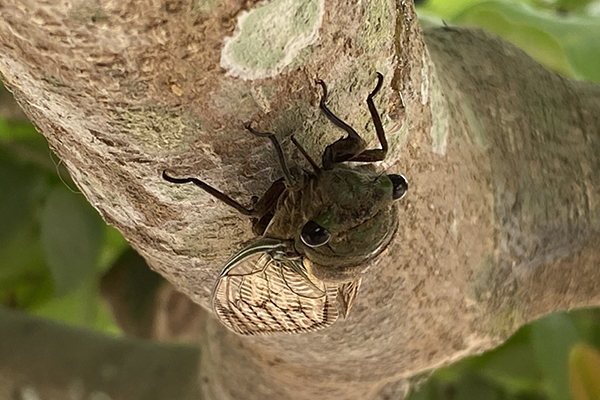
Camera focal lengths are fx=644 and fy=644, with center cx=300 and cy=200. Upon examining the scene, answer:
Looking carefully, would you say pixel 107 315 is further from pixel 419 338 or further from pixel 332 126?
pixel 332 126

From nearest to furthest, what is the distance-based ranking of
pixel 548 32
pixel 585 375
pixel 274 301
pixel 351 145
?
pixel 351 145 < pixel 274 301 < pixel 548 32 < pixel 585 375

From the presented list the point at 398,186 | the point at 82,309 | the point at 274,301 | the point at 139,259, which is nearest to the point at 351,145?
the point at 398,186

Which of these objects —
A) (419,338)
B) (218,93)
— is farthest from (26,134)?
(218,93)

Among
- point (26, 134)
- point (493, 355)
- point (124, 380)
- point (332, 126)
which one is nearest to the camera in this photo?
point (332, 126)

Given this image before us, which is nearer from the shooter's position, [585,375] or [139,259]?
[585,375]

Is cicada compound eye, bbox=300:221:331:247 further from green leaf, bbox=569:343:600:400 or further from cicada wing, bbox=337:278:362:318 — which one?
green leaf, bbox=569:343:600:400

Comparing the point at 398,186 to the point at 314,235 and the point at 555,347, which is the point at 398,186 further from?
the point at 555,347

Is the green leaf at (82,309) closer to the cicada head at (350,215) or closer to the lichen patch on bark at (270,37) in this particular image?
the cicada head at (350,215)

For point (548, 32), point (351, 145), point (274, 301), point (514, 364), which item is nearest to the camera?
point (351, 145)
